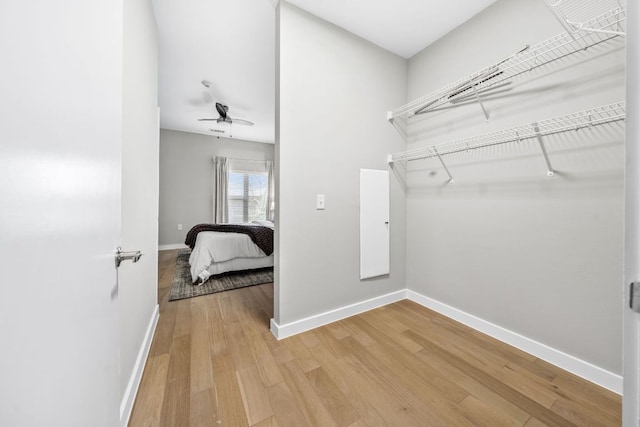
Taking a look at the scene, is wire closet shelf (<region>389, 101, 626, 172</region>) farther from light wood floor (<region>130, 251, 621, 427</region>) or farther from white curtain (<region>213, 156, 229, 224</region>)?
white curtain (<region>213, 156, 229, 224</region>)

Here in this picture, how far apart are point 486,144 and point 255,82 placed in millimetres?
2746

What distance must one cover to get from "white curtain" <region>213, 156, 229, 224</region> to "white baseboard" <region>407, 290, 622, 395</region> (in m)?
4.67

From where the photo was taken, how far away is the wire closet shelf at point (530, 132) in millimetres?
1239

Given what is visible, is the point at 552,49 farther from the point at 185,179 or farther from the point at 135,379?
the point at 185,179

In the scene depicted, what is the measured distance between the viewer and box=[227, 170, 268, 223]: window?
560 cm

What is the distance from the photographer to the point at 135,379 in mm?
1213

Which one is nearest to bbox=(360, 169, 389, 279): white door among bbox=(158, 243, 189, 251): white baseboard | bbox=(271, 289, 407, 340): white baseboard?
bbox=(271, 289, 407, 340): white baseboard

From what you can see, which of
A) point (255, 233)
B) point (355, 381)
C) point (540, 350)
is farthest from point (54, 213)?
point (255, 233)

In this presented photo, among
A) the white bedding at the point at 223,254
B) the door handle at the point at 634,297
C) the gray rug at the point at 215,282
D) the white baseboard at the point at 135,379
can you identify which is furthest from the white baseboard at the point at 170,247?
the door handle at the point at 634,297

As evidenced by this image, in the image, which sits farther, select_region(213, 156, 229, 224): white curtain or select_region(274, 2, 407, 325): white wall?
select_region(213, 156, 229, 224): white curtain

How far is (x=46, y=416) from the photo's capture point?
13.4 inches

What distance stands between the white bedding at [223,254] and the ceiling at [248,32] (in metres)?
2.01

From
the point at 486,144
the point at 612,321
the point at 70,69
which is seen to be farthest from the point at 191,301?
the point at 612,321

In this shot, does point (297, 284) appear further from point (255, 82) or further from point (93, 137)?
point (255, 82)
